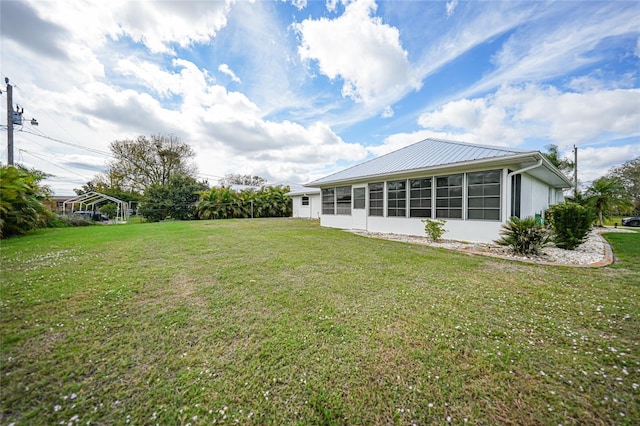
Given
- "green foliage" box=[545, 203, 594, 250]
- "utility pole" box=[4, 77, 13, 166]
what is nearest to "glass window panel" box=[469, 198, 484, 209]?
"green foliage" box=[545, 203, 594, 250]

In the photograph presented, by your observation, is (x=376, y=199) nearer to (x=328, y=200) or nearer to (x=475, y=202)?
(x=328, y=200)

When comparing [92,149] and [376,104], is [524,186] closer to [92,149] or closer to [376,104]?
[376,104]

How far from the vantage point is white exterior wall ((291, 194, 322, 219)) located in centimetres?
1973

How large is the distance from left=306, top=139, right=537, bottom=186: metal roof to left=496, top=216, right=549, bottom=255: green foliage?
1.96m

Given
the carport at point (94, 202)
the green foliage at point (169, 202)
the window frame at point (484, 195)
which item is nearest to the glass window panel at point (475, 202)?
the window frame at point (484, 195)

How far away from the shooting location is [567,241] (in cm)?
671

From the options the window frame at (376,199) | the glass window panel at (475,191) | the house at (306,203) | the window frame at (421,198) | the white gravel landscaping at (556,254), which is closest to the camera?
the white gravel landscaping at (556,254)

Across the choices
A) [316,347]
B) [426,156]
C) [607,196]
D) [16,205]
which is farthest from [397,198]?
[16,205]

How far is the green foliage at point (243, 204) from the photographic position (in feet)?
65.8

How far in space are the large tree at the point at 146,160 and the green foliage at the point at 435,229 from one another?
2630 cm

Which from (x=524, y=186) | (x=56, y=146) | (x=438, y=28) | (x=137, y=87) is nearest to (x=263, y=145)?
(x=137, y=87)

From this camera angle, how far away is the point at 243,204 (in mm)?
21109

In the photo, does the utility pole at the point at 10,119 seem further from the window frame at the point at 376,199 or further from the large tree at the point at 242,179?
the large tree at the point at 242,179

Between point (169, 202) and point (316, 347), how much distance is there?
2186cm
